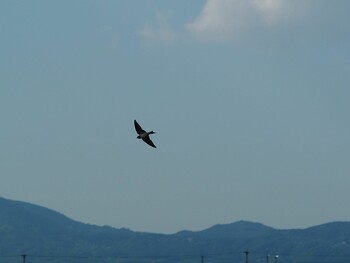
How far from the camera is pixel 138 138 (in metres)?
35.9

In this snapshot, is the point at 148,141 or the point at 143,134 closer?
the point at 148,141
